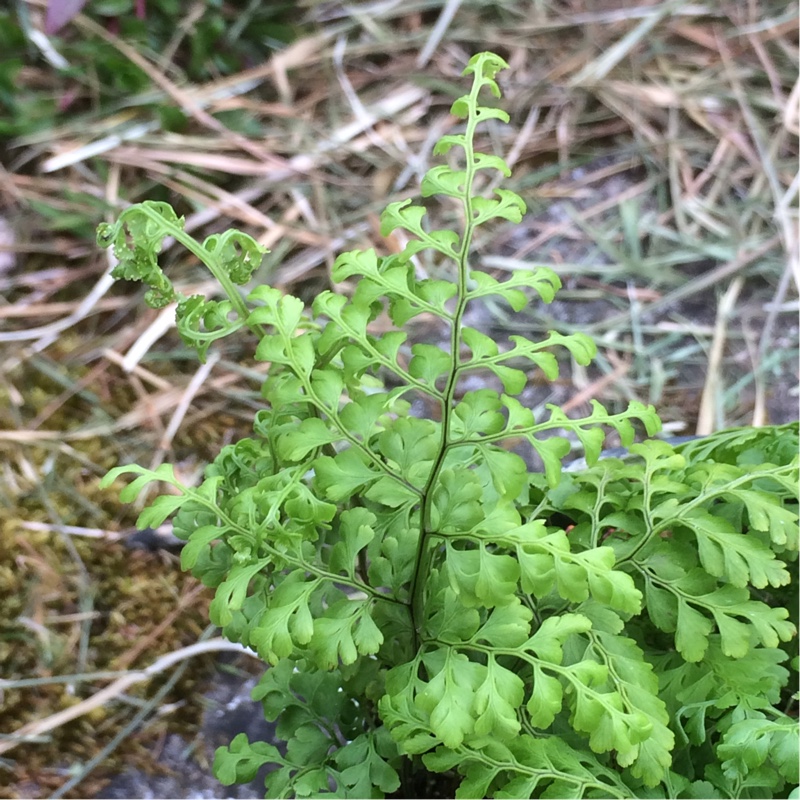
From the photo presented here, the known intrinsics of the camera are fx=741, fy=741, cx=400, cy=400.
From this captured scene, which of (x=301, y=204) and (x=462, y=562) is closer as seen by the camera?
(x=462, y=562)

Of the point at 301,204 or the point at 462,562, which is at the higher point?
the point at 301,204

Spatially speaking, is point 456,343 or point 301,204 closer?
point 456,343

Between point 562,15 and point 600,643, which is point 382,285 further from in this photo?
point 562,15

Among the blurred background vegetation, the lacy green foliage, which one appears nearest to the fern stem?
the lacy green foliage

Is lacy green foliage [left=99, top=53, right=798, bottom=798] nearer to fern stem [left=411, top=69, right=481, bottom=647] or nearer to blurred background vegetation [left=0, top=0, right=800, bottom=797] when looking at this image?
fern stem [left=411, top=69, right=481, bottom=647]

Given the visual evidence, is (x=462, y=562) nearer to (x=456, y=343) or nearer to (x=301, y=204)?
(x=456, y=343)

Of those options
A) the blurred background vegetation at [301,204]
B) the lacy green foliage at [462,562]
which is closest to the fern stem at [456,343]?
the lacy green foliage at [462,562]

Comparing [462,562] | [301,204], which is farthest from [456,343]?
[301,204]
